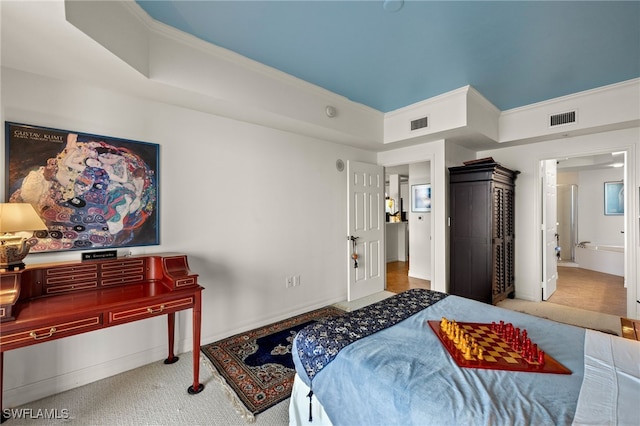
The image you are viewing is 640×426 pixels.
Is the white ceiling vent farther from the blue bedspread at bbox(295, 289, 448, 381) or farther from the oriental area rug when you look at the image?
the oriental area rug

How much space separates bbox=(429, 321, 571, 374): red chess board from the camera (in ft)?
3.85

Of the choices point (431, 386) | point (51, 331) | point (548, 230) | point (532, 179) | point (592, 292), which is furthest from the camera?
point (592, 292)

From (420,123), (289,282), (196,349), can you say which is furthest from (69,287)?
(420,123)

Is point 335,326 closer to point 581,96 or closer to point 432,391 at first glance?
point 432,391

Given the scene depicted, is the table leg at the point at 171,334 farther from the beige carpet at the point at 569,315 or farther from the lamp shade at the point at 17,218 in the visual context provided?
the beige carpet at the point at 569,315

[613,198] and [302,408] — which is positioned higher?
[613,198]

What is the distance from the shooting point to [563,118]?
3.30 meters

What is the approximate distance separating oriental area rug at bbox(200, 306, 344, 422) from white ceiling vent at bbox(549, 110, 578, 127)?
3.93 meters

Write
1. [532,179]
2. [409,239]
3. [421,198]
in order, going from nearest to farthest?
[532,179], [421,198], [409,239]

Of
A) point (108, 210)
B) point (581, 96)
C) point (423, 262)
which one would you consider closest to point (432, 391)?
point (108, 210)

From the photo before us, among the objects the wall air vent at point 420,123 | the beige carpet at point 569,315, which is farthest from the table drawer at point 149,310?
the beige carpet at point 569,315

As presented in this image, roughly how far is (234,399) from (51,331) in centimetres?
116

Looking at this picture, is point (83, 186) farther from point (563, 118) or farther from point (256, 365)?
point (563, 118)
